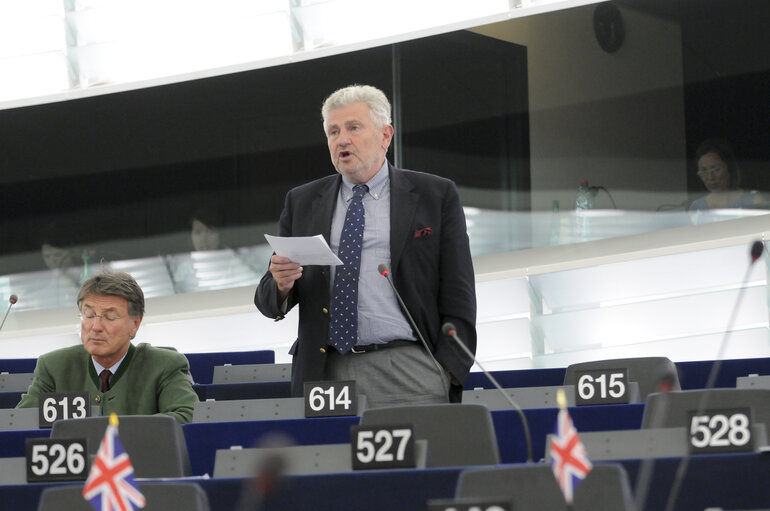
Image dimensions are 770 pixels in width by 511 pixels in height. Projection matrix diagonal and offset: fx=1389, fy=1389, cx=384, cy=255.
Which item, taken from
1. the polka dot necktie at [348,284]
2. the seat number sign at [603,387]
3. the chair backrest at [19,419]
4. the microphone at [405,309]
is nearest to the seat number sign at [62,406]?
the chair backrest at [19,419]

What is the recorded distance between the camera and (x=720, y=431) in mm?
3230

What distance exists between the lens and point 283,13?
8.95 metres

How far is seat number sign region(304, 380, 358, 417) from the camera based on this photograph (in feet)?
13.4

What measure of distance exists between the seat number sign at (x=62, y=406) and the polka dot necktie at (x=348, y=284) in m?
0.84

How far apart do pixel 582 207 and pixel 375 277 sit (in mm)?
5166

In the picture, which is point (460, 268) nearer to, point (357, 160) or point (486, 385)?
point (357, 160)

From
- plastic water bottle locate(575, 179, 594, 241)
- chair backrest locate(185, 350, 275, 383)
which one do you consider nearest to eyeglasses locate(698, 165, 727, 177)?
plastic water bottle locate(575, 179, 594, 241)

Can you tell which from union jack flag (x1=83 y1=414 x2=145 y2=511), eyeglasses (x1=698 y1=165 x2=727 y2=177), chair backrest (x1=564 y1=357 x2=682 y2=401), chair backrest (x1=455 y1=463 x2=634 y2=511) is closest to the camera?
union jack flag (x1=83 y1=414 x2=145 y2=511)

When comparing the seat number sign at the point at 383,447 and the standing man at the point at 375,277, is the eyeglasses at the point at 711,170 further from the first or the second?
the seat number sign at the point at 383,447

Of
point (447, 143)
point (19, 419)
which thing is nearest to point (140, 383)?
point (19, 419)

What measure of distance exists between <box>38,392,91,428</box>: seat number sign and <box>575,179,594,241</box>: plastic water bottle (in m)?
5.05

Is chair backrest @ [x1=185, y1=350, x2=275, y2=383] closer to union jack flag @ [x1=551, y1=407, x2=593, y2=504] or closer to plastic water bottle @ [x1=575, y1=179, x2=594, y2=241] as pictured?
plastic water bottle @ [x1=575, y1=179, x2=594, y2=241]

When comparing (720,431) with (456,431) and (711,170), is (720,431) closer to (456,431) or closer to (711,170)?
(456,431)

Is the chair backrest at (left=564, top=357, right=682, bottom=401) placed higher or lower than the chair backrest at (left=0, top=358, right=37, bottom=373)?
lower
